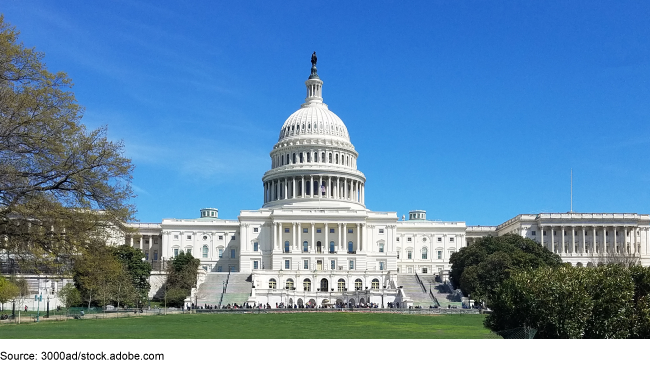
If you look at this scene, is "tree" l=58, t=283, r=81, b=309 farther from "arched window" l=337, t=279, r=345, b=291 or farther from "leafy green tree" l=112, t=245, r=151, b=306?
"arched window" l=337, t=279, r=345, b=291

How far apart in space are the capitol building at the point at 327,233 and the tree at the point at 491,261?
8064 millimetres

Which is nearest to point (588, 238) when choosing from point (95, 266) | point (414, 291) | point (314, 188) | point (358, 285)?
point (358, 285)

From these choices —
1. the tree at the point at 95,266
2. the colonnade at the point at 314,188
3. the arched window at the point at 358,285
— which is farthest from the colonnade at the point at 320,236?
the tree at the point at 95,266

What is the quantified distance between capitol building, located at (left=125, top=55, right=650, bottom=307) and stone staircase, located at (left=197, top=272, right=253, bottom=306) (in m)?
0.44

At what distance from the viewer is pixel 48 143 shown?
111ft

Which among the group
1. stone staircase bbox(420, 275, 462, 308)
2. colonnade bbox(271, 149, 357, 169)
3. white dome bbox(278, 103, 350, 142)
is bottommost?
stone staircase bbox(420, 275, 462, 308)

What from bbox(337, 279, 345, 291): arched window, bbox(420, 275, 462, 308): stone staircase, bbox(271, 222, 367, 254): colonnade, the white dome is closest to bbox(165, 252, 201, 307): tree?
bbox(271, 222, 367, 254): colonnade

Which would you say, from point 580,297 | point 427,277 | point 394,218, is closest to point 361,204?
point 394,218

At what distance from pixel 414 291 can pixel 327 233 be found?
26.7m

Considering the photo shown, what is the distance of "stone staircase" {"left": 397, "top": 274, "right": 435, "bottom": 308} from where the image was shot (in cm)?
10032

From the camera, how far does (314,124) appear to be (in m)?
153

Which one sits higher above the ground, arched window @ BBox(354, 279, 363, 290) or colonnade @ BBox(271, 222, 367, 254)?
colonnade @ BBox(271, 222, 367, 254)

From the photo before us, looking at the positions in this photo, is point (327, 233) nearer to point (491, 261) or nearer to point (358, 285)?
point (358, 285)

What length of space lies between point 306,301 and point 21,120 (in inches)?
3049
